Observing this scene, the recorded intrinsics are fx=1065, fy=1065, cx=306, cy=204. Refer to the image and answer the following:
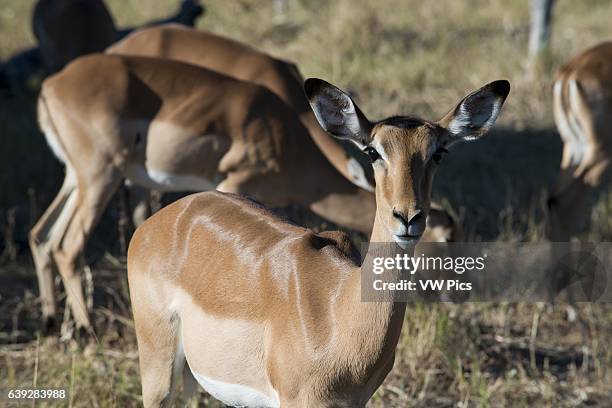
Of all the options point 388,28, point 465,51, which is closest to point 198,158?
point 465,51

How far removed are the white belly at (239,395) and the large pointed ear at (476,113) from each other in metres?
1.06

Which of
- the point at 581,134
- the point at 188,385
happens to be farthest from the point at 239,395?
the point at 581,134

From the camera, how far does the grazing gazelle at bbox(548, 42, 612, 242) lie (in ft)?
21.8

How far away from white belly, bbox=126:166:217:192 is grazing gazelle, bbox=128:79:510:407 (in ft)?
6.56

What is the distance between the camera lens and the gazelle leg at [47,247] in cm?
574

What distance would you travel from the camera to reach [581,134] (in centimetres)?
672

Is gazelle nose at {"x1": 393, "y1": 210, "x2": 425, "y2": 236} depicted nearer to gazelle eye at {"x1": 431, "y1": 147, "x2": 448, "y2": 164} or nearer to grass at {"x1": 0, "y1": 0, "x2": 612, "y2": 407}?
gazelle eye at {"x1": 431, "y1": 147, "x2": 448, "y2": 164}

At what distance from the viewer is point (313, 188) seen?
20.1 feet

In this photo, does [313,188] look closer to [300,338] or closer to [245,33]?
[300,338]

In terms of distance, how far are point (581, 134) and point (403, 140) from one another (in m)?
3.82

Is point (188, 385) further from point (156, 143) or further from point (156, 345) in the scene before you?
point (156, 143)

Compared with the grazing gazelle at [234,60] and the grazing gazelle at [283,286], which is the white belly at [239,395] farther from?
the grazing gazelle at [234,60]

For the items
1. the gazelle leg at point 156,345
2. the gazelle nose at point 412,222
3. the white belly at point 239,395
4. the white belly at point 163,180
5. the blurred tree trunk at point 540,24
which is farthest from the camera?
the blurred tree trunk at point 540,24

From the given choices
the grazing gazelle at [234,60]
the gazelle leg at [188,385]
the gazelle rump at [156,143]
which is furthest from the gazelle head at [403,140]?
the grazing gazelle at [234,60]
